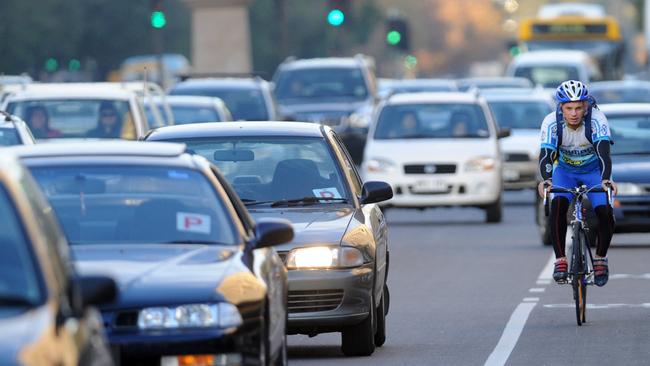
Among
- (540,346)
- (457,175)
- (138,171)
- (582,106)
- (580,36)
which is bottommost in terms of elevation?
(580,36)

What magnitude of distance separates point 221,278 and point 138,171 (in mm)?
1235

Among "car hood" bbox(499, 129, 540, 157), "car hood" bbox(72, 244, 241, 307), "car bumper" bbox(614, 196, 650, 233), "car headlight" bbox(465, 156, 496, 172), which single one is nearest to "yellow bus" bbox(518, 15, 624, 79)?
"car hood" bbox(499, 129, 540, 157)

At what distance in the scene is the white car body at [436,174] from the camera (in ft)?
93.7

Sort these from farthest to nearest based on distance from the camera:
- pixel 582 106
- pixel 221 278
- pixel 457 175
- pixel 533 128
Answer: pixel 533 128 < pixel 457 175 < pixel 582 106 < pixel 221 278

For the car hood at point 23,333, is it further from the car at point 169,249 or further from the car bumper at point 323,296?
the car bumper at point 323,296

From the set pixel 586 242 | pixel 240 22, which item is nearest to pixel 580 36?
pixel 240 22

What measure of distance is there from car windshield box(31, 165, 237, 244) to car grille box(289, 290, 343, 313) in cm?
247

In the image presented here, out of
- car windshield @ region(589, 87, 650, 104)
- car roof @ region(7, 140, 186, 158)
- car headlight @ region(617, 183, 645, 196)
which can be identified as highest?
car roof @ region(7, 140, 186, 158)

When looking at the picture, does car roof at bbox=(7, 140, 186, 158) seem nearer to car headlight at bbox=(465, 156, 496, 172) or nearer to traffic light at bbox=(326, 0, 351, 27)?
car headlight at bbox=(465, 156, 496, 172)


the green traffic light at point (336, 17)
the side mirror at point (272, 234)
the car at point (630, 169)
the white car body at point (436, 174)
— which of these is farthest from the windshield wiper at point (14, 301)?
the green traffic light at point (336, 17)

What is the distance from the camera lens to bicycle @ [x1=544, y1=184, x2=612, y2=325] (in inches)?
592

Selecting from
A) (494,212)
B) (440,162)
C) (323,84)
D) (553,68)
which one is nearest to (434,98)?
(440,162)

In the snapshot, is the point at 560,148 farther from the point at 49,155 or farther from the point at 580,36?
the point at 580,36

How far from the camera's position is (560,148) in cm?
1542
